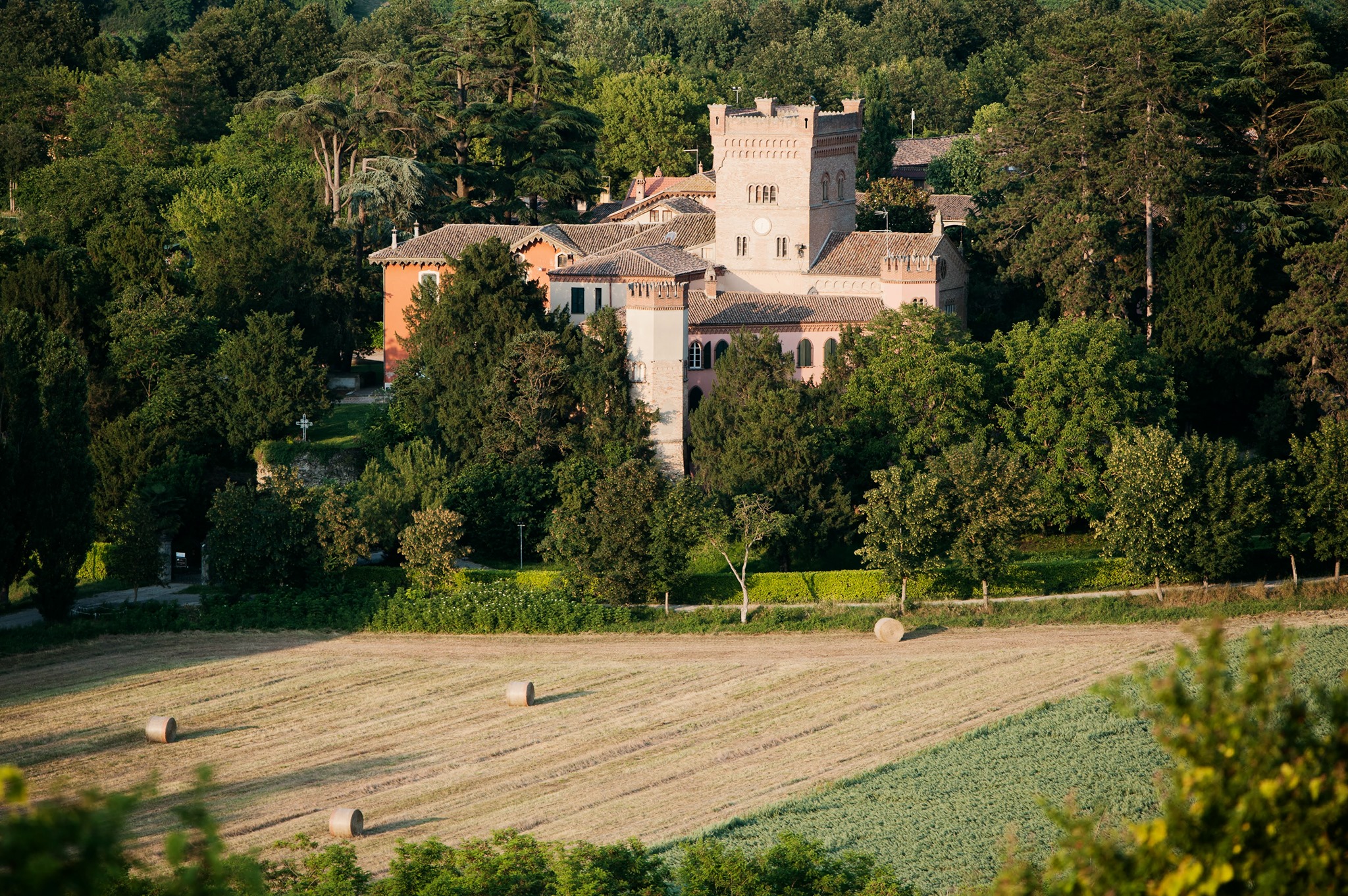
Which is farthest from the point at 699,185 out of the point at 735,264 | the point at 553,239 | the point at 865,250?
the point at 865,250

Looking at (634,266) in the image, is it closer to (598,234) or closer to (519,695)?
(598,234)

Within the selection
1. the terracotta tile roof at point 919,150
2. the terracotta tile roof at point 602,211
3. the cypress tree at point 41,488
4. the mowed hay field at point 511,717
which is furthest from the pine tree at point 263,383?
the terracotta tile roof at point 919,150

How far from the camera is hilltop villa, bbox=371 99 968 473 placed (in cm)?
5669

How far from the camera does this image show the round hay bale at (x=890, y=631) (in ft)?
148

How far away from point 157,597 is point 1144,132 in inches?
1508

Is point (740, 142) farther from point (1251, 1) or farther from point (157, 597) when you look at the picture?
point (157, 597)

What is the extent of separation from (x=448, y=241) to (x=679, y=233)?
9444 millimetres

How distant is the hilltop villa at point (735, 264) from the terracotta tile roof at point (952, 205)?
12.9 metres

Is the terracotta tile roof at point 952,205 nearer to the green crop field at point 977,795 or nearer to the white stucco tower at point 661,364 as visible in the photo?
the white stucco tower at point 661,364

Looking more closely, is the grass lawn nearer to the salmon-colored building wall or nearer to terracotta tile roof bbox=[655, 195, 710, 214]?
the salmon-colored building wall

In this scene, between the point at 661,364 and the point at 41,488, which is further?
the point at 661,364

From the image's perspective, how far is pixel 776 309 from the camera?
197 feet

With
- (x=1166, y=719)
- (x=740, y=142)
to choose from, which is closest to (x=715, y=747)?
(x=1166, y=719)

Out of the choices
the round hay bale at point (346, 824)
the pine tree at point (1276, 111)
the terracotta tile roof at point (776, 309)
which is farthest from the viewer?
the pine tree at point (1276, 111)
